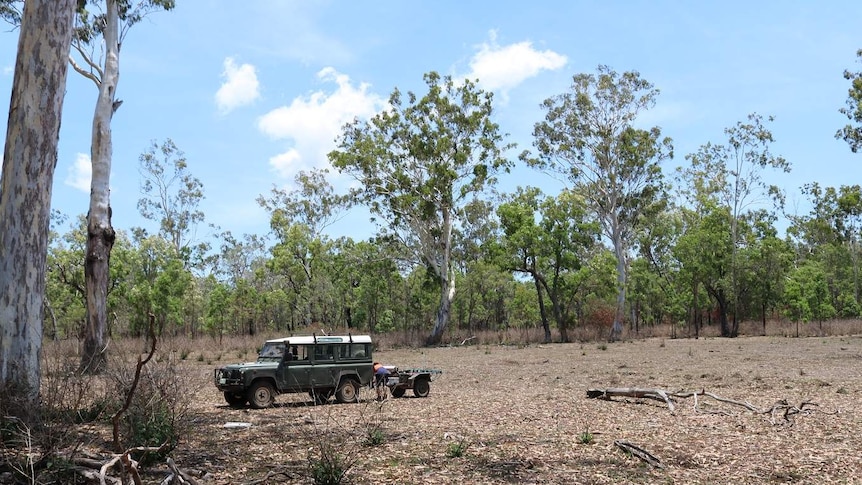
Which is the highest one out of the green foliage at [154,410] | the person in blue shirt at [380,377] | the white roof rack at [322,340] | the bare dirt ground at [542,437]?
the white roof rack at [322,340]

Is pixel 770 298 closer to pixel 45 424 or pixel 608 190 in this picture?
pixel 608 190

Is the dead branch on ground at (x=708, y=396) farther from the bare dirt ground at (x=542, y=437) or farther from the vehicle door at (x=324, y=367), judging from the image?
the vehicle door at (x=324, y=367)

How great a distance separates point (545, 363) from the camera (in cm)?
2422

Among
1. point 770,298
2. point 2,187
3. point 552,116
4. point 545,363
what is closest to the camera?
point 2,187

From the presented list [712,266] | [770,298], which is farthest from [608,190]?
[770,298]

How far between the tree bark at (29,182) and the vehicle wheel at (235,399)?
4.90 metres

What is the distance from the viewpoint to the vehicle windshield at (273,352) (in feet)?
42.4

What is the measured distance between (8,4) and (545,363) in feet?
62.7

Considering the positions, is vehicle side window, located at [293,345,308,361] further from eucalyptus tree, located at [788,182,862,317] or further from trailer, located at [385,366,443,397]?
eucalyptus tree, located at [788,182,862,317]

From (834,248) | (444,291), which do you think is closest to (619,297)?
(444,291)

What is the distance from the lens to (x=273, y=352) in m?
13.1

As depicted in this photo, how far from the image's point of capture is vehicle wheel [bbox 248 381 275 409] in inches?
484

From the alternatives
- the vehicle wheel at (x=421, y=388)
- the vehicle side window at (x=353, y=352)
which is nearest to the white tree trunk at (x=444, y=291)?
the vehicle wheel at (x=421, y=388)

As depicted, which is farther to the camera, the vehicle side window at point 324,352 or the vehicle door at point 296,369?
the vehicle side window at point 324,352
